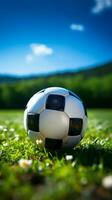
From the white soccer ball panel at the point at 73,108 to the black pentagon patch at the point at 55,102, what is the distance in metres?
0.07

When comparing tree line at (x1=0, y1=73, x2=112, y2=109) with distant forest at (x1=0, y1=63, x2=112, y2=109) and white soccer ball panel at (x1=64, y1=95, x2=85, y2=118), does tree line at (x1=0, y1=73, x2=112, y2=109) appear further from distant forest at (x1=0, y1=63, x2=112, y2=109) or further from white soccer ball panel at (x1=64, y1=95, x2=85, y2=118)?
white soccer ball panel at (x1=64, y1=95, x2=85, y2=118)

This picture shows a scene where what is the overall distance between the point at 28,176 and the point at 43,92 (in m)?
2.56

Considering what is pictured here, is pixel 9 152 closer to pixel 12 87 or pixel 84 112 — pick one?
pixel 84 112

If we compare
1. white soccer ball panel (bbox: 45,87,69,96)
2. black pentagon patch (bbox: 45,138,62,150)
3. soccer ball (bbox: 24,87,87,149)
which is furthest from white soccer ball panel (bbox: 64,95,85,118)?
black pentagon patch (bbox: 45,138,62,150)

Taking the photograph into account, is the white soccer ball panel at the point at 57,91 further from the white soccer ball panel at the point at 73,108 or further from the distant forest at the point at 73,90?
the distant forest at the point at 73,90

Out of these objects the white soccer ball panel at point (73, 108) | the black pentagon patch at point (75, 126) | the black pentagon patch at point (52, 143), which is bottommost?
the black pentagon patch at point (52, 143)

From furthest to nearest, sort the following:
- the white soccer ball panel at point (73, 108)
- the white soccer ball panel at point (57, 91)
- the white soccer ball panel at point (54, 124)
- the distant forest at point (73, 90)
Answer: the distant forest at point (73, 90), the white soccer ball panel at point (57, 91), the white soccer ball panel at point (73, 108), the white soccer ball panel at point (54, 124)

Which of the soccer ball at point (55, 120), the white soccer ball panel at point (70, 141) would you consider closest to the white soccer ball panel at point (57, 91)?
the soccer ball at point (55, 120)

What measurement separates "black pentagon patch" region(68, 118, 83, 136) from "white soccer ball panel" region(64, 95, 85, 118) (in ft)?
0.22

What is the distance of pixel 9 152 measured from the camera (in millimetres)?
6145

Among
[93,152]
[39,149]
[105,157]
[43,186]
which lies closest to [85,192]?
[43,186]

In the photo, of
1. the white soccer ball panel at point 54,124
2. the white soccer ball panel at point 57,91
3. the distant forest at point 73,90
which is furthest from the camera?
the distant forest at point 73,90

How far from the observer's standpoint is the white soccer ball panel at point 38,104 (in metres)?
6.27

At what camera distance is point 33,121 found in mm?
6320
